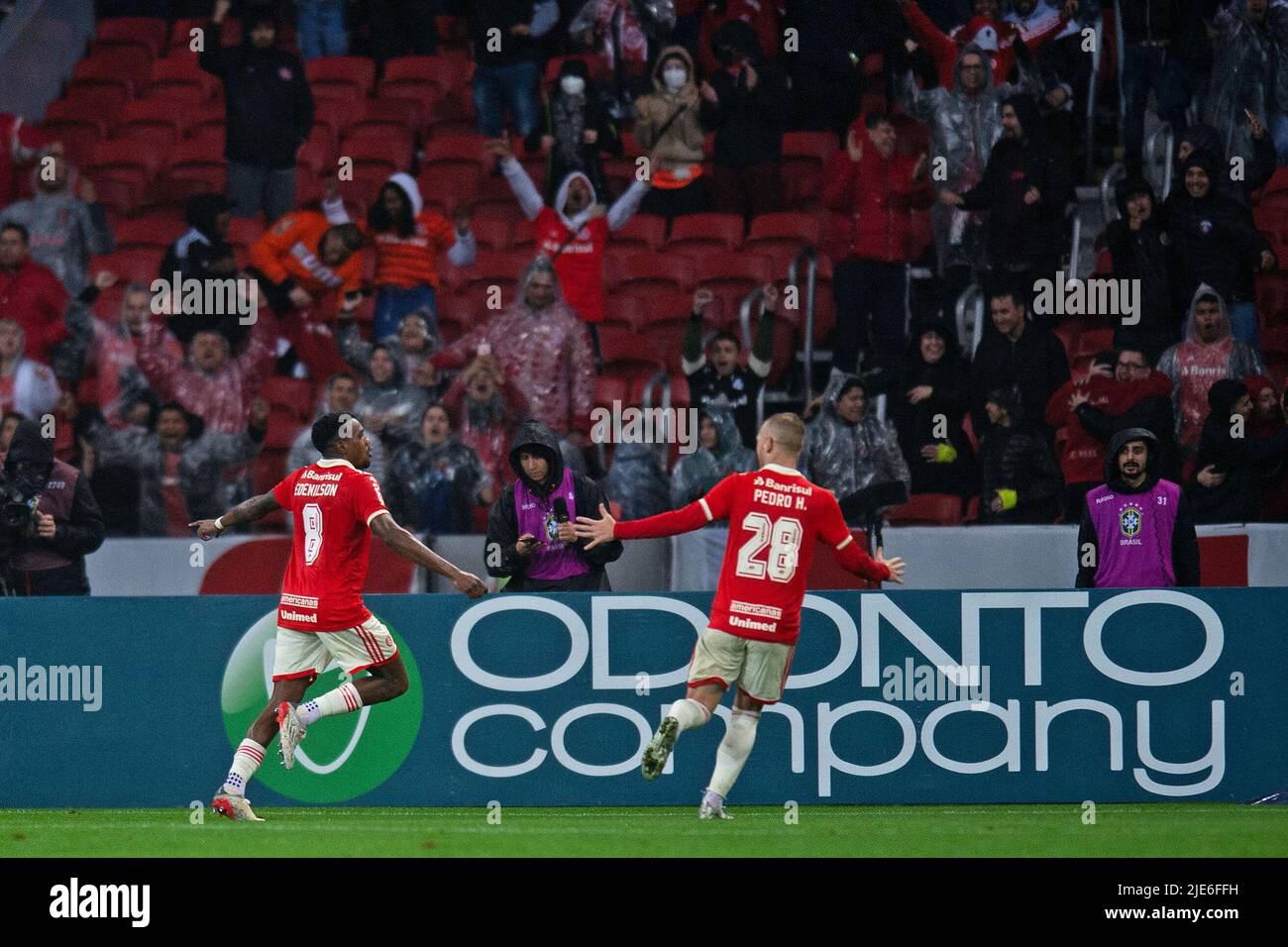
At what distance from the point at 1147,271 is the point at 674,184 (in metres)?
3.54

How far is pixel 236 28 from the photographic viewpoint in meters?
14.8

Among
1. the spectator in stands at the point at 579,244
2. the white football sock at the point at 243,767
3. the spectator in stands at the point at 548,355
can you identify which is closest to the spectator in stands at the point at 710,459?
the spectator in stands at the point at 548,355

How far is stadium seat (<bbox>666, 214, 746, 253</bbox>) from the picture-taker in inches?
503

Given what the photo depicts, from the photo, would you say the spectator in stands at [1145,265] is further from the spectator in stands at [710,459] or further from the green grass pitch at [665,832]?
the green grass pitch at [665,832]

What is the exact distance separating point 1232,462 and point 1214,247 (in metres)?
1.70

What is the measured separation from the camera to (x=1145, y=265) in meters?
11.7

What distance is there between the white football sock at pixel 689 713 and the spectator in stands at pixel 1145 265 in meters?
5.80

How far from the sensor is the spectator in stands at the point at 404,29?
14.4m

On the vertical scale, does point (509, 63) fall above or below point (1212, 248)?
above

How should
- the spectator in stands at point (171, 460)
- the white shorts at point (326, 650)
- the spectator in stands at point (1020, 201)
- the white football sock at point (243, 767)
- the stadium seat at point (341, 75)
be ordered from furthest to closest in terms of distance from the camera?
the stadium seat at point (341, 75) → the spectator in stands at point (1020, 201) → the spectator in stands at point (171, 460) → the white shorts at point (326, 650) → the white football sock at point (243, 767)

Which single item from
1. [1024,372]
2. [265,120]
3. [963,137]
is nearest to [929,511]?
[1024,372]

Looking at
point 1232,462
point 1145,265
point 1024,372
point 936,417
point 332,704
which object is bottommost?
point 332,704

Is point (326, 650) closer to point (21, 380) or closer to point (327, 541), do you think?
point (327, 541)

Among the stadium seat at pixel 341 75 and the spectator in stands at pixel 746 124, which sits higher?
the stadium seat at pixel 341 75
